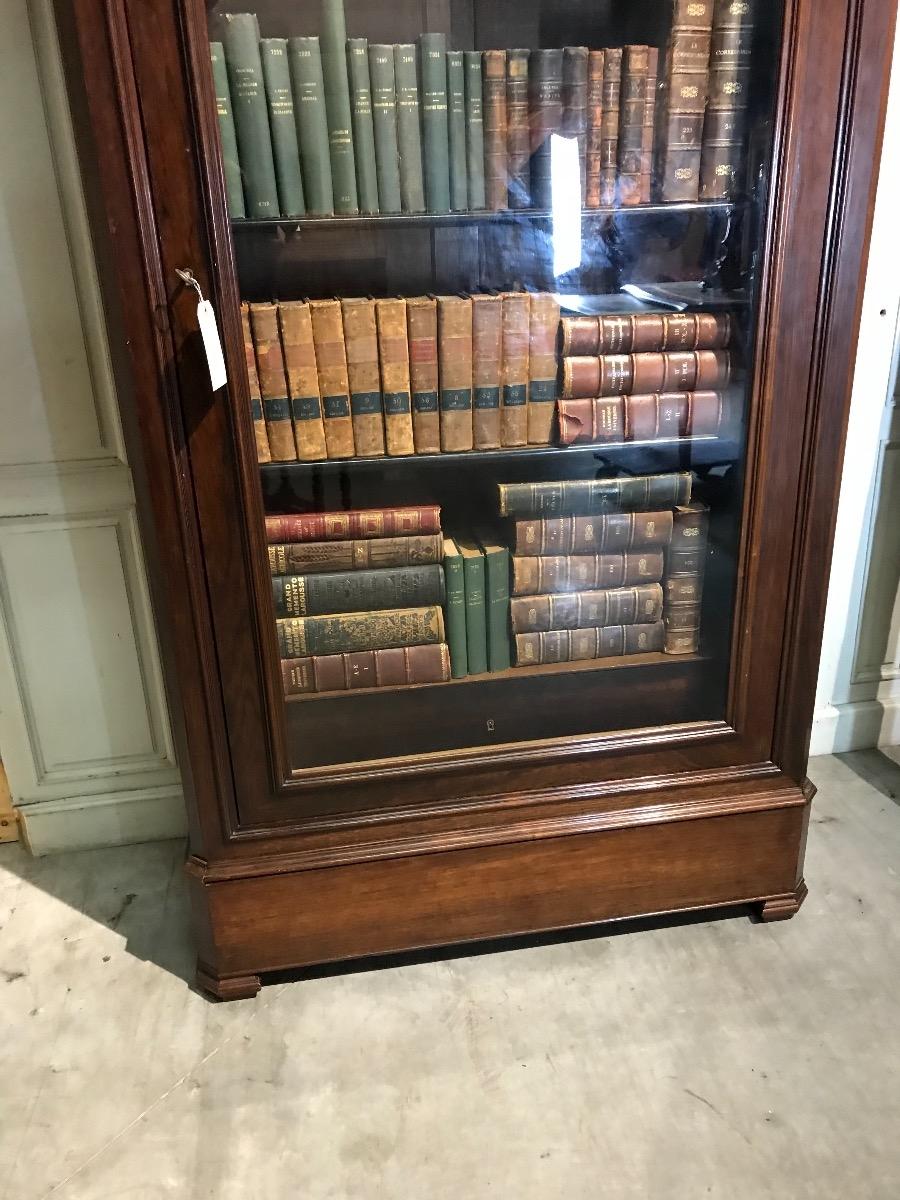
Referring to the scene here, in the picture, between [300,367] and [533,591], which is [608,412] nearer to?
[533,591]

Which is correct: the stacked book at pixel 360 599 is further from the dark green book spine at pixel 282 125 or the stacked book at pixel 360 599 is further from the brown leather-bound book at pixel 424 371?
the dark green book spine at pixel 282 125

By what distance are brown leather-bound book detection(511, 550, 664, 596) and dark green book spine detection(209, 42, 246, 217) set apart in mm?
663

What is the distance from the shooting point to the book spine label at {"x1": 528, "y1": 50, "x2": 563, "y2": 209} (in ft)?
4.02

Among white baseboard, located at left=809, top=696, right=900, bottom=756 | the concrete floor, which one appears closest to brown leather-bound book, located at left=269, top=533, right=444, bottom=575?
the concrete floor

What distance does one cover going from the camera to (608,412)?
139 centimetres

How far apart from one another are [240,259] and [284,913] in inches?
39.2

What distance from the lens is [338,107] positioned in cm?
119

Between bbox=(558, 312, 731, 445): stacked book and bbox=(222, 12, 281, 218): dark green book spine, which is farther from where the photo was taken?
bbox=(558, 312, 731, 445): stacked book

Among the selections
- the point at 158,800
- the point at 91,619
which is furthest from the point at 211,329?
the point at 158,800

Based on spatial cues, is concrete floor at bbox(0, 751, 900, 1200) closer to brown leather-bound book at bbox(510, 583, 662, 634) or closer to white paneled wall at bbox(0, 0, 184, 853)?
white paneled wall at bbox(0, 0, 184, 853)

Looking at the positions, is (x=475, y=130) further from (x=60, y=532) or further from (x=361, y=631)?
(x=60, y=532)

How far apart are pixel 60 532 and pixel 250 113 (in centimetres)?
87

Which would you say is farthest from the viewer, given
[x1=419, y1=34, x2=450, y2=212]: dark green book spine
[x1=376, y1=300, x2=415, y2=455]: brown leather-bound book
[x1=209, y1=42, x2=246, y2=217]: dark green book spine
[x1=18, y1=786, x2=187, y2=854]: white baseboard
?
[x1=18, y1=786, x2=187, y2=854]: white baseboard

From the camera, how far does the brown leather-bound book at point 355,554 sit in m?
1.36
